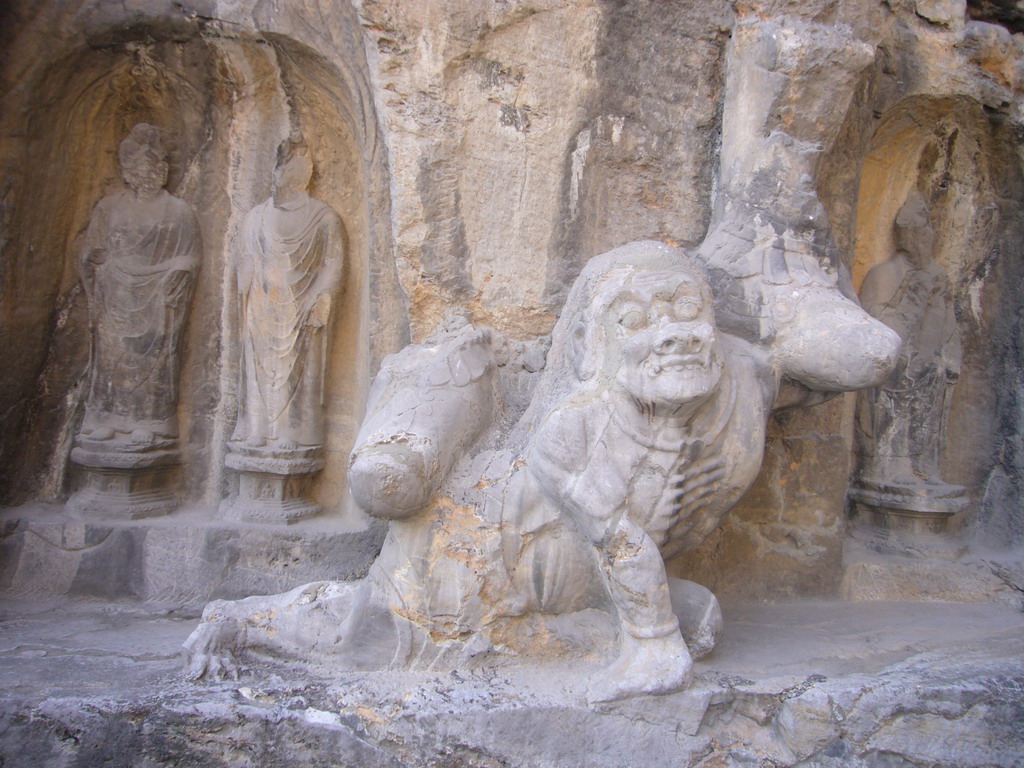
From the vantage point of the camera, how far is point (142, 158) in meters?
3.88

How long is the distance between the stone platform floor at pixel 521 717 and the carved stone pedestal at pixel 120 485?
45.9 inches

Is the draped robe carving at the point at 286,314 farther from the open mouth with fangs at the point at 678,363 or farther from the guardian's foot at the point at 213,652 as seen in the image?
the open mouth with fangs at the point at 678,363

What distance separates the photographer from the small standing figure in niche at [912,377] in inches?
140

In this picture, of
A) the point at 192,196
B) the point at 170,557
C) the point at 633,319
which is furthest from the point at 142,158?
the point at 633,319

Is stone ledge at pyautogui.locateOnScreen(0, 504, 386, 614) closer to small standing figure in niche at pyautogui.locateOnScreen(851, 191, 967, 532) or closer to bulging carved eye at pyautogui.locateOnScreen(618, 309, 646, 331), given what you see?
bulging carved eye at pyautogui.locateOnScreen(618, 309, 646, 331)

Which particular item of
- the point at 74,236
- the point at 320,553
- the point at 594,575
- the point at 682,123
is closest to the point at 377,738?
the point at 594,575

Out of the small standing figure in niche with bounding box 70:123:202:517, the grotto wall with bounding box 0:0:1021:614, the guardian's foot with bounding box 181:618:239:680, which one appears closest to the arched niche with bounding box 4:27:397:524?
the grotto wall with bounding box 0:0:1021:614

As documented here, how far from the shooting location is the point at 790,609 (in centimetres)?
313

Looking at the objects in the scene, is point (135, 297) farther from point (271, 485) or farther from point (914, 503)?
point (914, 503)

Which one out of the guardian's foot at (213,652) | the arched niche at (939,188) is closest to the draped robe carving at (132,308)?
the guardian's foot at (213,652)

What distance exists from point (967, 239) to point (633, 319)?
7.63 ft

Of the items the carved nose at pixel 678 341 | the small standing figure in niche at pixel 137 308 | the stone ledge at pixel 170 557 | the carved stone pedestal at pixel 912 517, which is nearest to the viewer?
the carved nose at pixel 678 341

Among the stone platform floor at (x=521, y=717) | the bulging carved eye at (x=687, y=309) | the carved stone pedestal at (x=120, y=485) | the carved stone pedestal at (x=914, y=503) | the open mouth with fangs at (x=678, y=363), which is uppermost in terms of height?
the bulging carved eye at (x=687, y=309)

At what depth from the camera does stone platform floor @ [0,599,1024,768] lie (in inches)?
88.0
